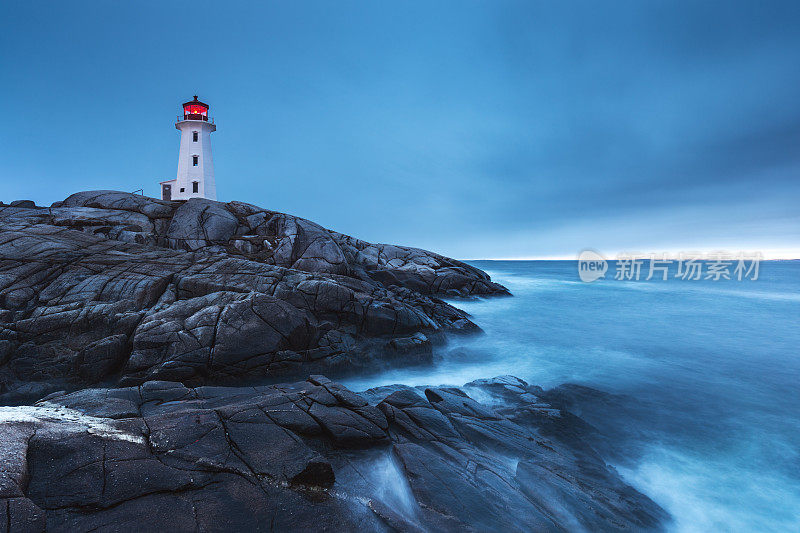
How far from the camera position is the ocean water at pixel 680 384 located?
7.89 m

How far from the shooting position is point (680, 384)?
14.0 m

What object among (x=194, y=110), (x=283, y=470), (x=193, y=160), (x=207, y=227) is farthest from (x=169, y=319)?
(x=194, y=110)

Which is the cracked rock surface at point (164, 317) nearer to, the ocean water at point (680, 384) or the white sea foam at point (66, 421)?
the ocean water at point (680, 384)

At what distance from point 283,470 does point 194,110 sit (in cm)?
3998

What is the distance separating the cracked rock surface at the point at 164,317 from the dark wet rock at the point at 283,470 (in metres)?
4.05

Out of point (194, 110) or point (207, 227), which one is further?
point (194, 110)

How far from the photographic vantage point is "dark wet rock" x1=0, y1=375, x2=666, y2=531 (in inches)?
161

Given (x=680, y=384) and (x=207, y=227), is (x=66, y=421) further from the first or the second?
(x=207, y=227)

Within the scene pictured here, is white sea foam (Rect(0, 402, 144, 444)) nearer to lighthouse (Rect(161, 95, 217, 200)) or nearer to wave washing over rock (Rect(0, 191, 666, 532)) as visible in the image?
wave washing over rock (Rect(0, 191, 666, 532))

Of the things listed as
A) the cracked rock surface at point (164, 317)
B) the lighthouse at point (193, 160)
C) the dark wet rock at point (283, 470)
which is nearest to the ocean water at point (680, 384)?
the dark wet rock at point (283, 470)

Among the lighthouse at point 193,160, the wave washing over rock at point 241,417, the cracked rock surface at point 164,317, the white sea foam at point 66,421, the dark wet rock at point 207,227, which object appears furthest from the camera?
the lighthouse at point 193,160

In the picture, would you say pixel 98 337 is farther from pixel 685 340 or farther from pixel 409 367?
pixel 685 340

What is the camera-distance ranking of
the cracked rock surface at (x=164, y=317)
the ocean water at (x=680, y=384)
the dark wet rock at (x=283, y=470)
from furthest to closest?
the cracked rock surface at (x=164, y=317)
the ocean water at (x=680, y=384)
the dark wet rock at (x=283, y=470)

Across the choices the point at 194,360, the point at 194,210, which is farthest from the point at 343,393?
the point at 194,210
